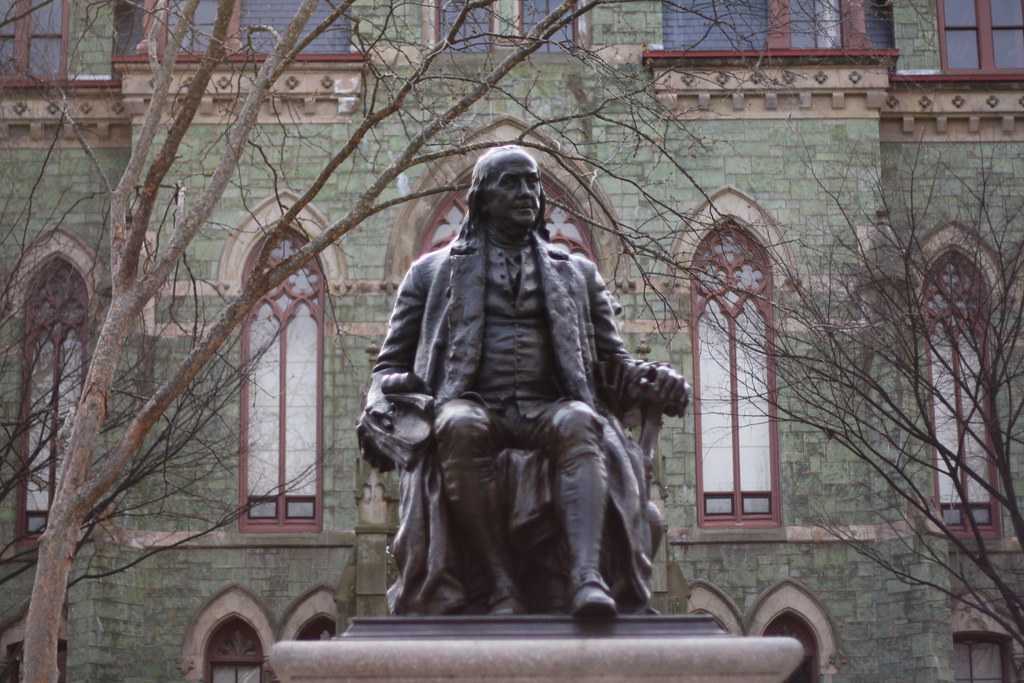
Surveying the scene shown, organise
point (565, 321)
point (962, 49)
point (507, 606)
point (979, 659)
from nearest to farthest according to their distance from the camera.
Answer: point (507, 606) → point (565, 321) → point (979, 659) → point (962, 49)

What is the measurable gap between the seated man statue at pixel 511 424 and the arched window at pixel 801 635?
14.9 meters

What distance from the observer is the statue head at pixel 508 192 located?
→ 28.0 feet

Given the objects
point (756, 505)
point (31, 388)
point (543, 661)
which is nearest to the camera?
point (543, 661)

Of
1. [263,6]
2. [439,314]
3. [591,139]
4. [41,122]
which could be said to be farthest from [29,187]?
[439,314]

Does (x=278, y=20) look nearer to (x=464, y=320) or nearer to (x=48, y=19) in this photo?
(x=48, y=19)

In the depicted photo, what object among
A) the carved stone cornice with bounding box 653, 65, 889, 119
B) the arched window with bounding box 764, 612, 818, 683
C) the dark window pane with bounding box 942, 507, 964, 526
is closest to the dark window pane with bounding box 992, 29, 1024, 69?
the carved stone cornice with bounding box 653, 65, 889, 119

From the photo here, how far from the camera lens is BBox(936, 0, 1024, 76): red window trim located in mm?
25469

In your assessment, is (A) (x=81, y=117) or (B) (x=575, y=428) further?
(A) (x=81, y=117)

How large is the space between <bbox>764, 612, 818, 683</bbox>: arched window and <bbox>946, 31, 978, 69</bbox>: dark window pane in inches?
292

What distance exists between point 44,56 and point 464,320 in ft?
52.1

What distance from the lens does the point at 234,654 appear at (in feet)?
75.2

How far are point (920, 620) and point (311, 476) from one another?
7033mm

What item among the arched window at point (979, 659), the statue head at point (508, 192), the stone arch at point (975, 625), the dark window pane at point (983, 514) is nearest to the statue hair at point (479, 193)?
the statue head at point (508, 192)

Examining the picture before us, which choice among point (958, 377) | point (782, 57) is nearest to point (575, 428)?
point (958, 377)
